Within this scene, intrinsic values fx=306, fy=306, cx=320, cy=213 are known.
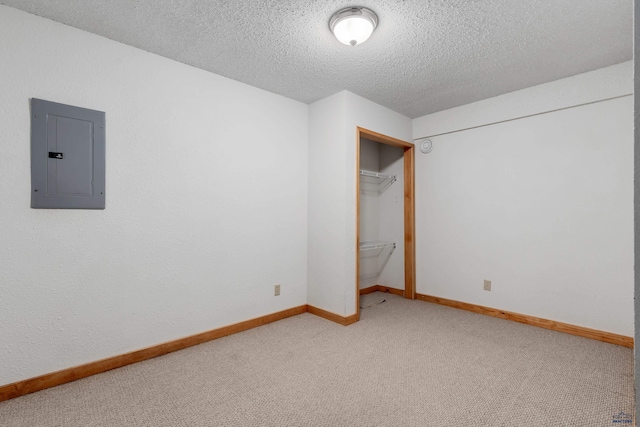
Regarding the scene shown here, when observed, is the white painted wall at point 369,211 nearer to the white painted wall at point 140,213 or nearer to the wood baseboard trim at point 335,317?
the wood baseboard trim at point 335,317

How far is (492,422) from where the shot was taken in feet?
5.08

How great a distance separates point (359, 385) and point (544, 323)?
2.10m

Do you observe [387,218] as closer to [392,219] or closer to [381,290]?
[392,219]

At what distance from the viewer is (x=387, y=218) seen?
4.24m

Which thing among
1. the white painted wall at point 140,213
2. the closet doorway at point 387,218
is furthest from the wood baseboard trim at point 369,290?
the white painted wall at point 140,213

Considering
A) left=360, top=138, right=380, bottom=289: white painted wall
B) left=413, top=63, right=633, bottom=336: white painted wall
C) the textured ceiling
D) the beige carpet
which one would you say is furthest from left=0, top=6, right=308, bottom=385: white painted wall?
left=413, top=63, right=633, bottom=336: white painted wall

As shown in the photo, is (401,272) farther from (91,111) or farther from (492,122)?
(91,111)

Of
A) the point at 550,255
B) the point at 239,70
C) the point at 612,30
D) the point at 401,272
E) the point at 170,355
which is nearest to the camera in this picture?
the point at 612,30

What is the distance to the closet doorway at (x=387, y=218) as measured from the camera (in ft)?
12.8

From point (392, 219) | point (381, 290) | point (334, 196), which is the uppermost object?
point (334, 196)

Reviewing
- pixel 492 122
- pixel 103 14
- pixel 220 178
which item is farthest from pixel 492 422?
pixel 103 14

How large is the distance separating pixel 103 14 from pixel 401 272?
149 inches

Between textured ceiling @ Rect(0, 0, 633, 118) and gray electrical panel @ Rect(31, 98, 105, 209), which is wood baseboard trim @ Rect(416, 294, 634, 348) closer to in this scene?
textured ceiling @ Rect(0, 0, 633, 118)

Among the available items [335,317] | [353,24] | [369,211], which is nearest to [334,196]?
[335,317]
